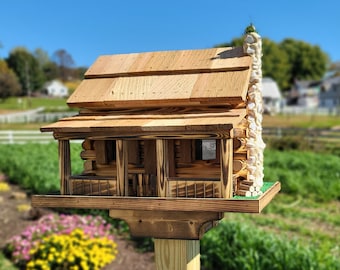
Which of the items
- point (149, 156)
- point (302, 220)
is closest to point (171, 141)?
point (149, 156)

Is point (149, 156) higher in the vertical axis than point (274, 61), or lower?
lower

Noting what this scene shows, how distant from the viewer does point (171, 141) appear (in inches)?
81.2

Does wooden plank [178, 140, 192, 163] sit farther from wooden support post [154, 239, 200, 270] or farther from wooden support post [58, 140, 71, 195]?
wooden support post [58, 140, 71, 195]

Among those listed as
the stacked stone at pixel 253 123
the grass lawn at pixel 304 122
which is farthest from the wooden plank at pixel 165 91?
the grass lawn at pixel 304 122

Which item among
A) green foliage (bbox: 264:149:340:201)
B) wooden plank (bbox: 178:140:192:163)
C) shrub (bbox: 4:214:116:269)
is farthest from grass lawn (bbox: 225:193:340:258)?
wooden plank (bbox: 178:140:192:163)

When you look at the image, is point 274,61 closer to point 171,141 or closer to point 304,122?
point 304,122

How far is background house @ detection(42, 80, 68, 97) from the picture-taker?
168 feet

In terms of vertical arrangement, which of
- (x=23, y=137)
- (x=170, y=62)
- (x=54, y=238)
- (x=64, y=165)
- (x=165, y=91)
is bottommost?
(x=54, y=238)

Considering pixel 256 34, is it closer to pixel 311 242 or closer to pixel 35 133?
pixel 311 242

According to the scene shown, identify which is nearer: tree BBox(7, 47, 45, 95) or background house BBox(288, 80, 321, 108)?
tree BBox(7, 47, 45, 95)

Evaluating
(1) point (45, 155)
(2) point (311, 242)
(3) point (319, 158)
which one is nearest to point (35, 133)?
(1) point (45, 155)

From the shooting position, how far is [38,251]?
6090 millimetres

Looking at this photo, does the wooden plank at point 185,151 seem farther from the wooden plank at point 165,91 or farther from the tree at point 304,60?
the tree at point 304,60

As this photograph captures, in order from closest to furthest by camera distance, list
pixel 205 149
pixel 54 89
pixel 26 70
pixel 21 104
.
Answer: pixel 205 149 → pixel 26 70 → pixel 21 104 → pixel 54 89
